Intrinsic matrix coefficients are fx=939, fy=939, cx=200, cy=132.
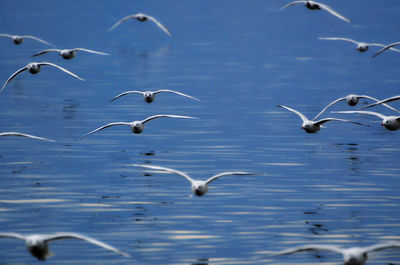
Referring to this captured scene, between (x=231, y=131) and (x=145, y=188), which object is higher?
(x=231, y=131)

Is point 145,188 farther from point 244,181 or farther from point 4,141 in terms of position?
point 4,141

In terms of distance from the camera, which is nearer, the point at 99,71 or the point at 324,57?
the point at 99,71

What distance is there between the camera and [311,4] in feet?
230

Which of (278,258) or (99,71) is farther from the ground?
(99,71)

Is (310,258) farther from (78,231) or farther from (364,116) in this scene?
(364,116)

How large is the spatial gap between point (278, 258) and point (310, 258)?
1.77m

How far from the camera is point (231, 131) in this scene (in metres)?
92.5

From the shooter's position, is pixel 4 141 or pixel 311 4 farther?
pixel 4 141

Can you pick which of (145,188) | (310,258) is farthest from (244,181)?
(310,258)

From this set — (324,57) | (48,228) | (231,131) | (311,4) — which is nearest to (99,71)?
(324,57)

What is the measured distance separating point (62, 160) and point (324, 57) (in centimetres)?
11199

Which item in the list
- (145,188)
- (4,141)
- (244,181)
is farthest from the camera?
(4,141)

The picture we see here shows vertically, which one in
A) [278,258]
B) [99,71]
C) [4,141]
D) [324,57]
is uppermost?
[324,57]

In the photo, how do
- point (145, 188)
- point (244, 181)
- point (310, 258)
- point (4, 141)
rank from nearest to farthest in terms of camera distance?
point (310, 258), point (145, 188), point (244, 181), point (4, 141)
